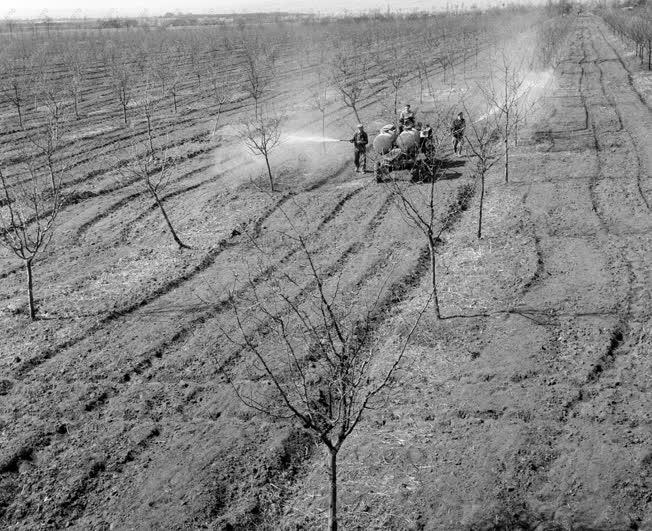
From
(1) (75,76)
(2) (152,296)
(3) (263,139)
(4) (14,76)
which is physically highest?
(4) (14,76)

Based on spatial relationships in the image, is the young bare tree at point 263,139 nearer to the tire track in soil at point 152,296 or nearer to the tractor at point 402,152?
the tire track in soil at point 152,296

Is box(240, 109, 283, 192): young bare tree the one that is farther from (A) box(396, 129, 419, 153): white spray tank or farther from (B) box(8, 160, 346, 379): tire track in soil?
(A) box(396, 129, 419, 153): white spray tank

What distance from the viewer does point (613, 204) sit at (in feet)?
48.6

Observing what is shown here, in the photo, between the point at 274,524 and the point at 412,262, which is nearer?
the point at 274,524

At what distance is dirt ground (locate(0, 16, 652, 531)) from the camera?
6965 millimetres

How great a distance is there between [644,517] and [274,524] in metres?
4.13

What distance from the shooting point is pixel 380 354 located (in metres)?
9.67

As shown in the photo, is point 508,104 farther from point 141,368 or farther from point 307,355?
point 141,368

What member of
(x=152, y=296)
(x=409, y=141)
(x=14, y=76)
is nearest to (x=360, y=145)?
(x=409, y=141)

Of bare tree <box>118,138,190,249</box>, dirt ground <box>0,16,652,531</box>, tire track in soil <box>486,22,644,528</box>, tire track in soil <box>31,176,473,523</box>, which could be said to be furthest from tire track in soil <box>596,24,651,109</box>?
bare tree <box>118,138,190,249</box>

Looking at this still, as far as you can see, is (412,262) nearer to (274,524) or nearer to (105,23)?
(274,524)

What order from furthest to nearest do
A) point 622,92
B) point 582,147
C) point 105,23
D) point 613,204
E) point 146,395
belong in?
point 105,23 → point 622,92 → point 582,147 → point 613,204 → point 146,395

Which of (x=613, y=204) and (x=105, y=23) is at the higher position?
(x=105, y=23)

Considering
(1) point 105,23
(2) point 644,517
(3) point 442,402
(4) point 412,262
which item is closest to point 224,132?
(4) point 412,262
